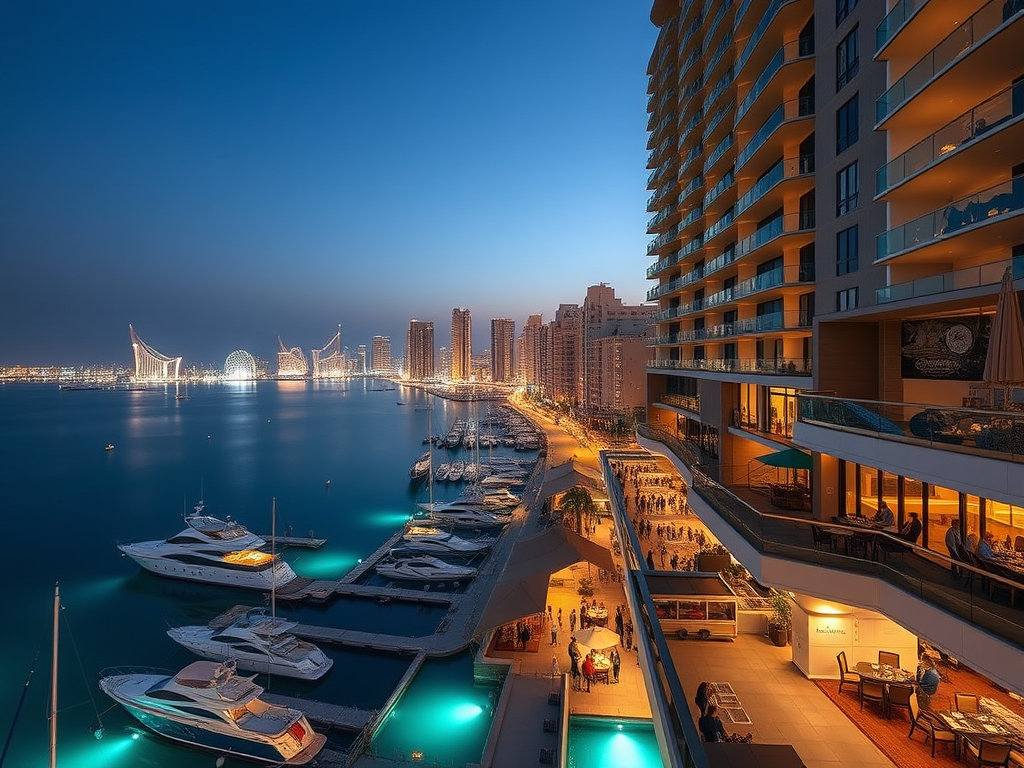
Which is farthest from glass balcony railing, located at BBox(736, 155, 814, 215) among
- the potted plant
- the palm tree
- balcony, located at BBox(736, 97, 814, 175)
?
the palm tree

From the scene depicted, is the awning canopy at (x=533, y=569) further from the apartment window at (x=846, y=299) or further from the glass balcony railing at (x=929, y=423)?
the apartment window at (x=846, y=299)

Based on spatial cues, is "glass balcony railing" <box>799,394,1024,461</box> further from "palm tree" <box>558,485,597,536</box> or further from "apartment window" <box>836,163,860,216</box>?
"palm tree" <box>558,485,597,536</box>

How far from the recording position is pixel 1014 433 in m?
7.19

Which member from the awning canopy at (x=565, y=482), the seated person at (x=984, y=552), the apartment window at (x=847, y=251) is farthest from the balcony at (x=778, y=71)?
the awning canopy at (x=565, y=482)

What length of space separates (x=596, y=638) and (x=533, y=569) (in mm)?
4384

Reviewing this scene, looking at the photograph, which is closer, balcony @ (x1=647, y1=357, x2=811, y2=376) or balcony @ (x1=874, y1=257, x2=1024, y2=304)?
balcony @ (x1=874, y1=257, x2=1024, y2=304)

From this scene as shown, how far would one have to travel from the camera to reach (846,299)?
14805 mm

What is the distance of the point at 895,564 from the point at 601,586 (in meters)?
18.1

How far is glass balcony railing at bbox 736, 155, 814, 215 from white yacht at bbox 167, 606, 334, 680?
963 inches

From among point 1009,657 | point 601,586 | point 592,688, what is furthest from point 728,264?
point 1009,657

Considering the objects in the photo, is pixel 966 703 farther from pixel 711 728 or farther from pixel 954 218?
pixel 954 218

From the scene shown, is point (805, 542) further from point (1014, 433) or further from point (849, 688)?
point (1014, 433)

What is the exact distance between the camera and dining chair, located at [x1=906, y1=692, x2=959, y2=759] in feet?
27.3

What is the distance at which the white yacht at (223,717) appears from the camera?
58.9 feet
